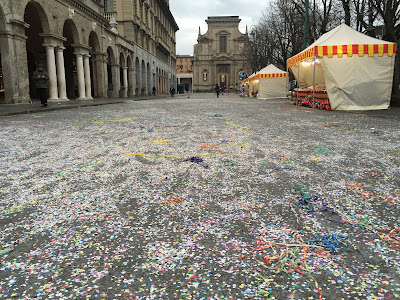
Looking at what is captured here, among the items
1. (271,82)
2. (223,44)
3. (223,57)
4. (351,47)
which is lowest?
(271,82)

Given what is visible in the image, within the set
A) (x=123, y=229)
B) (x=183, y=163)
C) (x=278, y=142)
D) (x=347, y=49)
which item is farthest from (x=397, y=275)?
(x=347, y=49)

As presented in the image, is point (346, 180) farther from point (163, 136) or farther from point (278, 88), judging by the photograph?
point (278, 88)

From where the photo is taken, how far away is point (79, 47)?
21.8m

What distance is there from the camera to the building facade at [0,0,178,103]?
1465 centimetres

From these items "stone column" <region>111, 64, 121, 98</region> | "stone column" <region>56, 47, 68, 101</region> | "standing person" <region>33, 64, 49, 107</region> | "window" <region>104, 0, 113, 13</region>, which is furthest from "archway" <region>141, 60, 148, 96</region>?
"standing person" <region>33, 64, 49, 107</region>

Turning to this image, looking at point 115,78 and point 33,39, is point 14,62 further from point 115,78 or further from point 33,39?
point 115,78

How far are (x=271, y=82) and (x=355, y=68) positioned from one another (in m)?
17.1

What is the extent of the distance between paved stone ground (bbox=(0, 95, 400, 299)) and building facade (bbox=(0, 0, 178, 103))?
12816mm

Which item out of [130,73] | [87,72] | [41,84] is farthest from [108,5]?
[41,84]

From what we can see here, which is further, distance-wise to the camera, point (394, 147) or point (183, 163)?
point (394, 147)

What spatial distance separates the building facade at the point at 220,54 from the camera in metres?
84.3

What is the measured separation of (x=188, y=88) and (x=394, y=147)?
357 feet

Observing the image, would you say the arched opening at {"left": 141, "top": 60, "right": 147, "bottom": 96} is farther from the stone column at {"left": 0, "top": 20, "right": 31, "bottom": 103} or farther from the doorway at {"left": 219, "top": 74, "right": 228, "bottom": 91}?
the doorway at {"left": 219, "top": 74, "right": 228, "bottom": 91}

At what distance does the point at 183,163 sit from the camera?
375 centimetres
